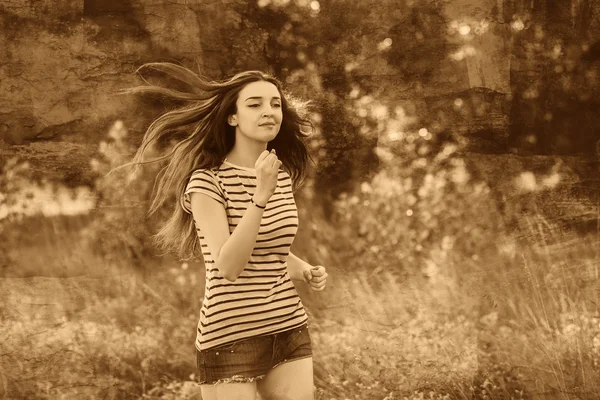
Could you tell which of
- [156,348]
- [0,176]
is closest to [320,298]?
[156,348]

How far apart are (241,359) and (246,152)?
74 cm

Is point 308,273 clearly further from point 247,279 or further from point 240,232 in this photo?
point 240,232

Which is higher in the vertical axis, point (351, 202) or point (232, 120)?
point (232, 120)

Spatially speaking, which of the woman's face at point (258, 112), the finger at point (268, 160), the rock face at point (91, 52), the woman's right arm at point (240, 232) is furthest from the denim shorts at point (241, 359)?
the rock face at point (91, 52)

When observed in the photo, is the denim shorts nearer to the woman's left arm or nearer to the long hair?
the woman's left arm

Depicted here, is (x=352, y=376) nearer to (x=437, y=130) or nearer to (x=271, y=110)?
(x=437, y=130)

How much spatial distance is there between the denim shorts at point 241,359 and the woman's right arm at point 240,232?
250 millimetres

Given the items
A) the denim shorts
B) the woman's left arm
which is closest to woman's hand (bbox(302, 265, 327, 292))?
the woman's left arm

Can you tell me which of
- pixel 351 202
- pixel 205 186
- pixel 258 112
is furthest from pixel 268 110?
pixel 351 202

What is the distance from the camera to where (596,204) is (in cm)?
419

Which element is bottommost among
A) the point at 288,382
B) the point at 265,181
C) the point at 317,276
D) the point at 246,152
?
the point at 288,382

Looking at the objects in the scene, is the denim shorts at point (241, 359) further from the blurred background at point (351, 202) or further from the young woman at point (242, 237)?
the blurred background at point (351, 202)

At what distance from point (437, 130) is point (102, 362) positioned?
2229mm

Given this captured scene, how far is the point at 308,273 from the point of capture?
2.84 m
